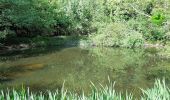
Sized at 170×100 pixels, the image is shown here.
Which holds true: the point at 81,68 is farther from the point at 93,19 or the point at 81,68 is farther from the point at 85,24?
the point at 85,24

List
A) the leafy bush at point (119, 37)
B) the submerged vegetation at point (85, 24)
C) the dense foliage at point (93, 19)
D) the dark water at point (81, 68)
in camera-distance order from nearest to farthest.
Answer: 1. the dark water at point (81, 68)
2. the submerged vegetation at point (85, 24)
3. the dense foliage at point (93, 19)
4. the leafy bush at point (119, 37)

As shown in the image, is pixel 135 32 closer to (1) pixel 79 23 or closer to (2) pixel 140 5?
(2) pixel 140 5

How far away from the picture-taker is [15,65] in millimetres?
19281

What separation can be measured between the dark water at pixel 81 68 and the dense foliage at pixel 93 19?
1790 mm

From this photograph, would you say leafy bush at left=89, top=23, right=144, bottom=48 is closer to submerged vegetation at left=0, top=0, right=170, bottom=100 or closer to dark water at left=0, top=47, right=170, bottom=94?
submerged vegetation at left=0, top=0, right=170, bottom=100

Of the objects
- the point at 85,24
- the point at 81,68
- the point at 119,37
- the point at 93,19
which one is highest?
the point at 93,19

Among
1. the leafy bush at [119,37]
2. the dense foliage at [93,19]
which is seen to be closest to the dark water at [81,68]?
the leafy bush at [119,37]

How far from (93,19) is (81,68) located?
1227cm

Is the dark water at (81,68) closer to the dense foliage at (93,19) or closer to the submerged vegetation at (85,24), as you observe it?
the submerged vegetation at (85,24)

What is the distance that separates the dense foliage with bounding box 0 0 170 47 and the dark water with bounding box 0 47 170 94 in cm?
179

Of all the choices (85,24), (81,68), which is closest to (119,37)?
(85,24)

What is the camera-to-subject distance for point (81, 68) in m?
18.6

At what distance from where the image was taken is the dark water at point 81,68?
15.2 meters

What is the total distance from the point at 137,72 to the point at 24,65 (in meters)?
5.58
